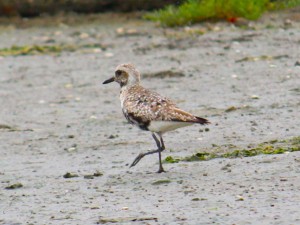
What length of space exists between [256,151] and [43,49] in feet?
27.7

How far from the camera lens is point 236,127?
11414 mm

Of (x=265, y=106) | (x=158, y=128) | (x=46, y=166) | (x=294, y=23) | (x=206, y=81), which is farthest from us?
(x=294, y=23)

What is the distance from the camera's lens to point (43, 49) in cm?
1778

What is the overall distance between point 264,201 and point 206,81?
6.24 metres

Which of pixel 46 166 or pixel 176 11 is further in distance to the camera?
pixel 176 11

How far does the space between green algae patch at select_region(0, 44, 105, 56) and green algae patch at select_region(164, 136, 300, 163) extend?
25.2ft

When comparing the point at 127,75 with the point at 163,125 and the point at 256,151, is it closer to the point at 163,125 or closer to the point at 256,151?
the point at 163,125

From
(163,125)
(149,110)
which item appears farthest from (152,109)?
(163,125)

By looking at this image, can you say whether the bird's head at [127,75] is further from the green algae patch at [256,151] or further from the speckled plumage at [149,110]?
the green algae patch at [256,151]

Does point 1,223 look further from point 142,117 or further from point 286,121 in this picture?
point 286,121

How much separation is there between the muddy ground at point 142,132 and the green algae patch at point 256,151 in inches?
5.7

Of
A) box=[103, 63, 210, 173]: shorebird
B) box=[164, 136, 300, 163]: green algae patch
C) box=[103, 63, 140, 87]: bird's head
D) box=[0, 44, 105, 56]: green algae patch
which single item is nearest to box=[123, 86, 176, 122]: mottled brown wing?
box=[103, 63, 210, 173]: shorebird

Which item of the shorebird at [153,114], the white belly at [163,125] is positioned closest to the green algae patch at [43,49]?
the shorebird at [153,114]

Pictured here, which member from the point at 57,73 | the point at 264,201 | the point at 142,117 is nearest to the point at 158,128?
the point at 142,117
